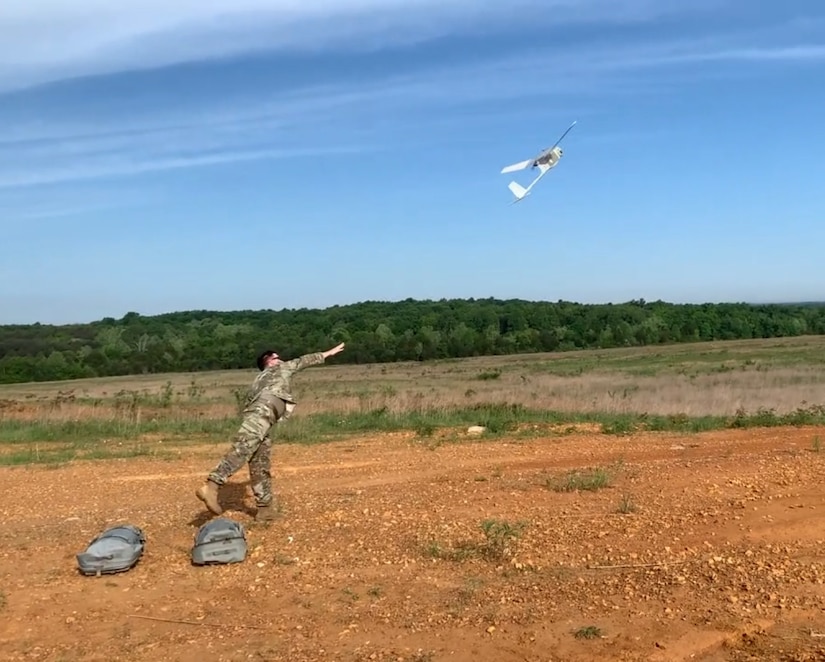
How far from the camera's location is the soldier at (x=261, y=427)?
26.4 ft

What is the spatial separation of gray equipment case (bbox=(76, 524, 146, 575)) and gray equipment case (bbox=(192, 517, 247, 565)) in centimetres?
49

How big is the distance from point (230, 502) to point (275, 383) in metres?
1.87

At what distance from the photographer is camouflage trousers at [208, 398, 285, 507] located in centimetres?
803

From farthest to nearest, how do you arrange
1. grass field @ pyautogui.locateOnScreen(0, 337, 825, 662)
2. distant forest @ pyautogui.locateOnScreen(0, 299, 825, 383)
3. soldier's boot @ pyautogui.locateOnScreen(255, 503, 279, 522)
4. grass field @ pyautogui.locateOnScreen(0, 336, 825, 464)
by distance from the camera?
1. distant forest @ pyautogui.locateOnScreen(0, 299, 825, 383)
2. grass field @ pyautogui.locateOnScreen(0, 336, 825, 464)
3. soldier's boot @ pyautogui.locateOnScreen(255, 503, 279, 522)
4. grass field @ pyautogui.locateOnScreen(0, 337, 825, 662)

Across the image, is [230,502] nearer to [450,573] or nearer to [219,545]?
[219,545]

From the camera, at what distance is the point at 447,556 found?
717 centimetres

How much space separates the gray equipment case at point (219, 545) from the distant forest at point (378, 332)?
5148 centimetres

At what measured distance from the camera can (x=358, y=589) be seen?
21.6 ft

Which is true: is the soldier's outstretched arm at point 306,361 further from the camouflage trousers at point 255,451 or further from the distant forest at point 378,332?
the distant forest at point 378,332

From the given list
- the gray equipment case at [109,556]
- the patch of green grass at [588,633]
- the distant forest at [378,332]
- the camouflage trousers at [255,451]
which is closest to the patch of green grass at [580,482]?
the camouflage trousers at [255,451]

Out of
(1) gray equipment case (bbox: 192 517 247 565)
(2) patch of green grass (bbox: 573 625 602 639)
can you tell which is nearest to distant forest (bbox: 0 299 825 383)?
(1) gray equipment case (bbox: 192 517 247 565)

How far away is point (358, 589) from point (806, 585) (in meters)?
3.06

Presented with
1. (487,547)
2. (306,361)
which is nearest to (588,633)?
(487,547)

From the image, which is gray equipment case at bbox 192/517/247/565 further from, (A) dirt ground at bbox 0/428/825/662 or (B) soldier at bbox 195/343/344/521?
(B) soldier at bbox 195/343/344/521
